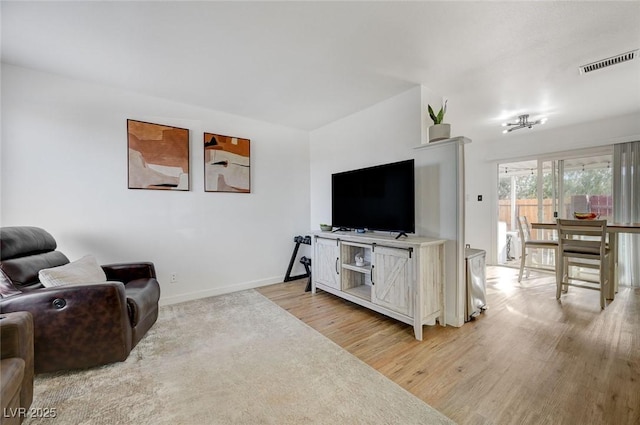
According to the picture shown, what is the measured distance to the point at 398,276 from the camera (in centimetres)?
235

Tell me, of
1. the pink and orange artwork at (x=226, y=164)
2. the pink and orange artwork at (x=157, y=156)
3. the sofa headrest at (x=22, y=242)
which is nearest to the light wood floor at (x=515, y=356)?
the pink and orange artwork at (x=226, y=164)

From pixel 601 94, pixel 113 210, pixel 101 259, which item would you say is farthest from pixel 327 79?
pixel 601 94

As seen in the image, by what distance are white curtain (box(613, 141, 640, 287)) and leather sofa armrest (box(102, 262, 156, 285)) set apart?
630 centimetres

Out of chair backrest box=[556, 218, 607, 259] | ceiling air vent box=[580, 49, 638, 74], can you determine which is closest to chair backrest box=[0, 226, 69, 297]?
ceiling air vent box=[580, 49, 638, 74]

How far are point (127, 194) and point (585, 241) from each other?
553cm

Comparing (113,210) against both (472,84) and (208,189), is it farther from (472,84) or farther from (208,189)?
(472,84)

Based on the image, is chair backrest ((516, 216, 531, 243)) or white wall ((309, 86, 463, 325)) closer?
white wall ((309, 86, 463, 325))

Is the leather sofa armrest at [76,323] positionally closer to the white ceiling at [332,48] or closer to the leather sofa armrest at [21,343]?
the leather sofa armrest at [21,343]

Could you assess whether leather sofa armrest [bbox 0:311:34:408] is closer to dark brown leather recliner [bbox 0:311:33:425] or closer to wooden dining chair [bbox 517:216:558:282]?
dark brown leather recliner [bbox 0:311:33:425]

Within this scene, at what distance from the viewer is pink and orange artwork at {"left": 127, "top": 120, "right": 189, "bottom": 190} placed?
280 centimetres

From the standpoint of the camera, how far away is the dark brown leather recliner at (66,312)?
1.63 m

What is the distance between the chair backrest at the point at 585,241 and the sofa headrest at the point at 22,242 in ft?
17.9

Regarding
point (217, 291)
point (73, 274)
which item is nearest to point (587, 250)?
point (217, 291)

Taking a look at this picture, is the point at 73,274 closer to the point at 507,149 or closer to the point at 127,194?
the point at 127,194
